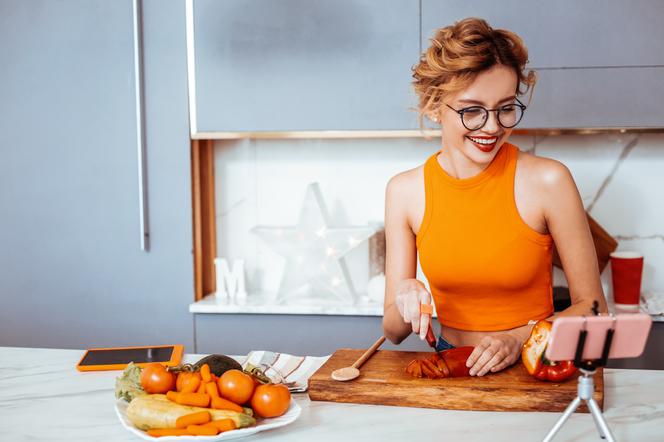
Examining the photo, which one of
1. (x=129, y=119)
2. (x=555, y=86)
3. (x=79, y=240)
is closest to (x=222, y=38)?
(x=129, y=119)

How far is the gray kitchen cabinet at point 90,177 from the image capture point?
8.86 feet

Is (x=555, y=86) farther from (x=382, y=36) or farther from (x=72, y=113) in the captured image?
(x=72, y=113)

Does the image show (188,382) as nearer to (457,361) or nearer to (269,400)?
(269,400)

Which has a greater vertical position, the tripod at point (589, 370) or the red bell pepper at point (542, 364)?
the tripod at point (589, 370)

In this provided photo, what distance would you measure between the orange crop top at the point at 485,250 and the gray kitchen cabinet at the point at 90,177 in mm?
1218

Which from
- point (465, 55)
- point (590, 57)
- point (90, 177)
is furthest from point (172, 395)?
point (590, 57)

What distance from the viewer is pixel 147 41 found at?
8.81 feet

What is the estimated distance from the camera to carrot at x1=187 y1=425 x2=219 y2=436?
114 cm

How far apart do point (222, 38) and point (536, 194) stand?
140 centimetres

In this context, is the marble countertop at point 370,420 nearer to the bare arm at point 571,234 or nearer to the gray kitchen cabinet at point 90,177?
the bare arm at point 571,234

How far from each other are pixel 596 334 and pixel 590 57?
1.71 metres

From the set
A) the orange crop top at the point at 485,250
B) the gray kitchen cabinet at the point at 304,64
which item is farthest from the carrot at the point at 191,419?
the gray kitchen cabinet at the point at 304,64

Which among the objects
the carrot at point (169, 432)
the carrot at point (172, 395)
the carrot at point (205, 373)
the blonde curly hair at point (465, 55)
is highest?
the blonde curly hair at point (465, 55)

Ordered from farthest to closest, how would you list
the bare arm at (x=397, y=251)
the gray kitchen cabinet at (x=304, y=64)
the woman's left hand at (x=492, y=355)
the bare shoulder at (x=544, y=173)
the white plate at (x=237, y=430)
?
the gray kitchen cabinet at (x=304, y=64)
the bare arm at (x=397, y=251)
the bare shoulder at (x=544, y=173)
the woman's left hand at (x=492, y=355)
the white plate at (x=237, y=430)
